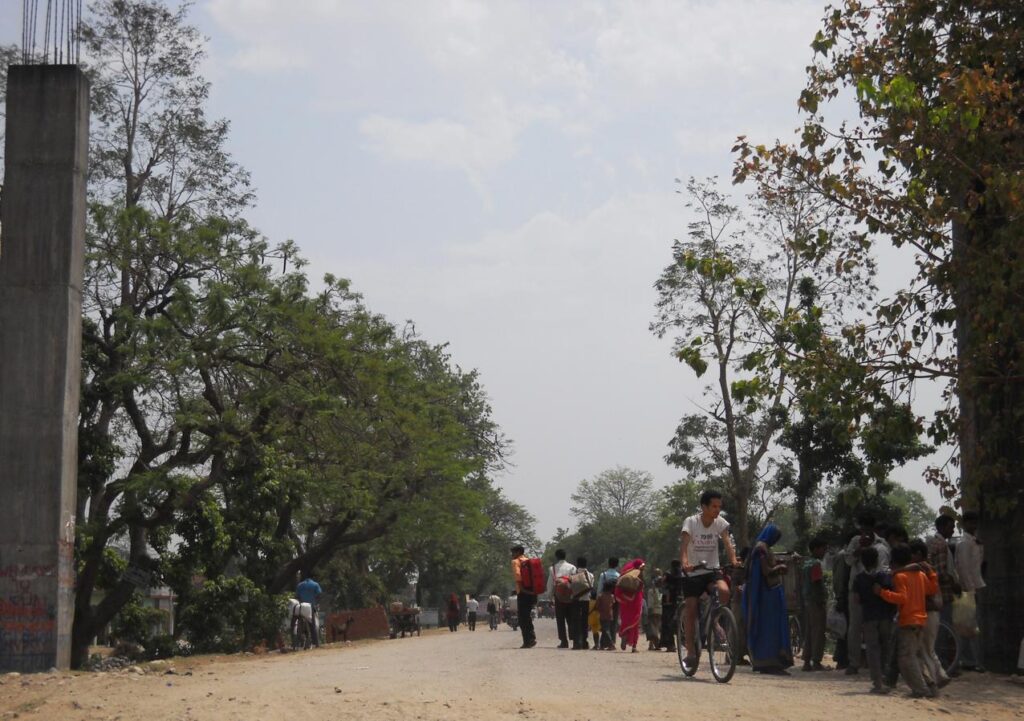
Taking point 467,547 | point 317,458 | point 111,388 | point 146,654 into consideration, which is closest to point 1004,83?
point 111,388

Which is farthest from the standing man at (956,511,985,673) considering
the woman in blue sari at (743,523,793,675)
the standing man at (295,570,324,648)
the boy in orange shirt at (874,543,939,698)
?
the standing man at (295,570,324,648)

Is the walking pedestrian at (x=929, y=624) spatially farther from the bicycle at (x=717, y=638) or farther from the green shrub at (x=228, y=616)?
the green shrub at (x=228, y=616)

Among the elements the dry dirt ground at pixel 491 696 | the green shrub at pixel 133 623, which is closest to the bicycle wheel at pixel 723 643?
the dry dirt ground at pixel 491 696

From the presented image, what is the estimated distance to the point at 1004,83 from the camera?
1248cm

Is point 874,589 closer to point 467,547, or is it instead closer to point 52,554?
point 52,554

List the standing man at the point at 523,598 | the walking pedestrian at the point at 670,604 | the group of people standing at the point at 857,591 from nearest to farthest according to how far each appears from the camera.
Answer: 1. the group of people standing at the point at 857,591
2. the standing man at the point at 523,598
3. the walking pedestrian at the point at 670,604

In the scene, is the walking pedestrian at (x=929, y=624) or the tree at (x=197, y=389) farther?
the tree at (x=197, y=389)

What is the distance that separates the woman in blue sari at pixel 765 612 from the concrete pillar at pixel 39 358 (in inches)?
332

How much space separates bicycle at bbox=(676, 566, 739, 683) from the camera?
38.0 feet

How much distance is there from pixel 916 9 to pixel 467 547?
3879cm

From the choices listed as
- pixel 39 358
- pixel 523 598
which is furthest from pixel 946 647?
pixel 39 358

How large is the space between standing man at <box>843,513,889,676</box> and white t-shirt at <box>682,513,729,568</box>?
145 cm

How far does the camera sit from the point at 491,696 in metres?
10.4

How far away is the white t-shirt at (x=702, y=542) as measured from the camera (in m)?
12.2
